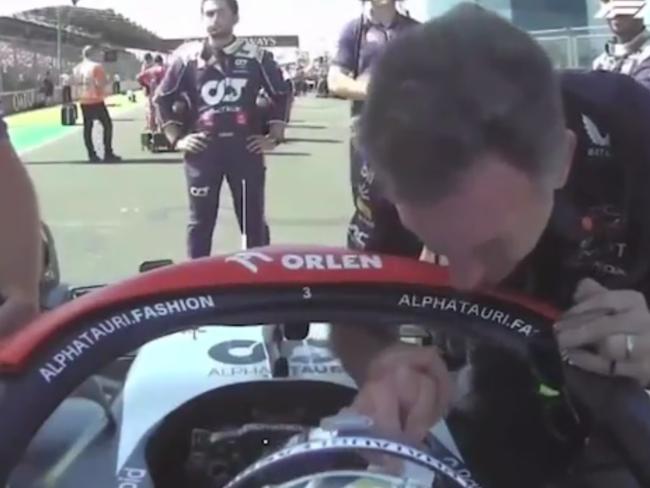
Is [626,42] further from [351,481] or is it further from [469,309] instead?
[351,481]

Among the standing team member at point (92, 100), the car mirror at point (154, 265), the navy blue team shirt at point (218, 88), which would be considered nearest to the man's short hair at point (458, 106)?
the car mirror at point (154, 265)

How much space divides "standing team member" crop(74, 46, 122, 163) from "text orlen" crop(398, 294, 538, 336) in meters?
13.7

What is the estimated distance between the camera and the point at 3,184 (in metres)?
2.13

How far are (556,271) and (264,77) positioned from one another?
191 inches

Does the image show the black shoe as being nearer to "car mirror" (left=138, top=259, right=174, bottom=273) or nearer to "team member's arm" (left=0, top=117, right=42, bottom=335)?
"team member's arm" (left=0, top=117, right=42, bottom=335)

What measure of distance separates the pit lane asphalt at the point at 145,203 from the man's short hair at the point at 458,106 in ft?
7.67

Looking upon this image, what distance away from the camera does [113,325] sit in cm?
124

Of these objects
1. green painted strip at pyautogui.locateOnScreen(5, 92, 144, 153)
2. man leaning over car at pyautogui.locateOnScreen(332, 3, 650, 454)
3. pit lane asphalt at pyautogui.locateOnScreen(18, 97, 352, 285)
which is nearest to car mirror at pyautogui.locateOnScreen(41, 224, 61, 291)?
pit lane asphalt at pyautogui.locateOnScreen(18, 97, 352, 285)

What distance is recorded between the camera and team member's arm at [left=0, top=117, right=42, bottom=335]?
6.50 ft

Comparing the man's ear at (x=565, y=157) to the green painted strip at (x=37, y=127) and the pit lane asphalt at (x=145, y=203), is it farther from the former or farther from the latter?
the green painted strip at (x=37, y=127)

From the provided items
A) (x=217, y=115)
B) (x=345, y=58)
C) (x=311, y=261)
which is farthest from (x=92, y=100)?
(x=311, y=261)

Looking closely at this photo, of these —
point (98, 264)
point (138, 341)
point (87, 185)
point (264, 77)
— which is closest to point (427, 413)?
point (138, 341)

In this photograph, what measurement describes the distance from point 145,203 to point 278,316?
9.73 metres

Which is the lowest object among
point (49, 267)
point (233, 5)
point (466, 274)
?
point (49, 267)
